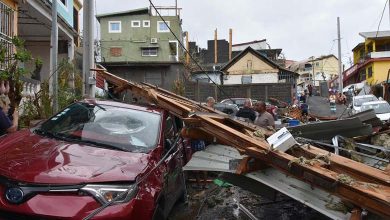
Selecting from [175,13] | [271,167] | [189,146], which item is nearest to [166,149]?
[271,167]

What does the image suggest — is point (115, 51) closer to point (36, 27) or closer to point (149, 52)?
point (149, 52)

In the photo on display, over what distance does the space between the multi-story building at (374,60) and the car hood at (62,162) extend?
41.5 metres

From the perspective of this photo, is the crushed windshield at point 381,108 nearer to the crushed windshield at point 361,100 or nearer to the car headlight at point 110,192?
the crushed windshield at point 361,100

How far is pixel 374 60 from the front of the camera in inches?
1841

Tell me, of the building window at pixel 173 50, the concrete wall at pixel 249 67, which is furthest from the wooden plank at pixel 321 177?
the building window at pixel 173 50

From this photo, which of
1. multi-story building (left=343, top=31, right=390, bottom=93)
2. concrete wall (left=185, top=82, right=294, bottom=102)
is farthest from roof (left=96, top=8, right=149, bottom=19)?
multi-story building (left=343, top=31, right=390, bottom=93)

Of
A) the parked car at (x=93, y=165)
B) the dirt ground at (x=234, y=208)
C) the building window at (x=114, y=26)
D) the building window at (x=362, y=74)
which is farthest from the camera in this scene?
the building window at (x=362, y=74)

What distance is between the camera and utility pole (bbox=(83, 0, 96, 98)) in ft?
30.3

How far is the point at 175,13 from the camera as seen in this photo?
45.9 m

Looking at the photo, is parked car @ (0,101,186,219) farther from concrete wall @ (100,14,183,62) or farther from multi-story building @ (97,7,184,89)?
concrete wall @ (100,14,183,62)

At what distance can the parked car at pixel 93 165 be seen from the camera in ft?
12.1

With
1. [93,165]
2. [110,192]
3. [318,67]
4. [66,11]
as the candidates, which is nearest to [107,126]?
[93,165]

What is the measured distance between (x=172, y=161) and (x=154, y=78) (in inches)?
1010

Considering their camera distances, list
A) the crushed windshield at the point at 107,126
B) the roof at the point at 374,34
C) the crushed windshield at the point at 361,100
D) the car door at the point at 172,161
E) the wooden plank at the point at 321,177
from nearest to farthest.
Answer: the wooden plank at the point at 321,177 → the crushed windshield at the point at 107,126 → the car door at the point at 172,161 → the crushed windshield at the point at 361,100 → the roof at the point at 374,34
